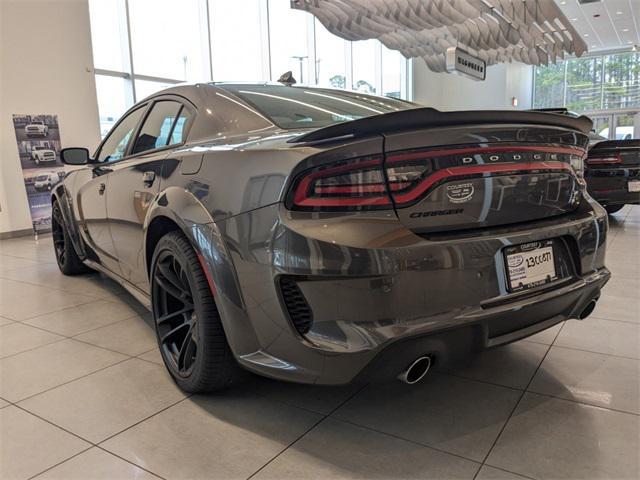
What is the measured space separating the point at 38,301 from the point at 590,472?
3.15 m

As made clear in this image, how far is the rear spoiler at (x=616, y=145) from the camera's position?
18.5ft

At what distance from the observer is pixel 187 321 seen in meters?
1.86

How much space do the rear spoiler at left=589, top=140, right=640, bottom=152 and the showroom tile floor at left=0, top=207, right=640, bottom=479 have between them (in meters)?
3.91

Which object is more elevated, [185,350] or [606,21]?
[606,21]

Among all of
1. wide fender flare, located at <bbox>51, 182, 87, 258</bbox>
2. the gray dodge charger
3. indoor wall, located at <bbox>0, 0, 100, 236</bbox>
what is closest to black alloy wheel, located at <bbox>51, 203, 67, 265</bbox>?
wide fender flare, located at <bbox>51, 182, 87, 258</bbox>

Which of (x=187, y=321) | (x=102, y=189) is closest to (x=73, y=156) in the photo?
(x=102, y=189)

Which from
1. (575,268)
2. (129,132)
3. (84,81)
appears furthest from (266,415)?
(84,81)

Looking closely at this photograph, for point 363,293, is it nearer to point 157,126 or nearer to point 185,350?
point 185,350

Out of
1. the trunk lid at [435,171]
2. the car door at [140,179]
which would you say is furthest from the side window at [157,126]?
the trunk lid at [435,171]

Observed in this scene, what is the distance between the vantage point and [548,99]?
70.5 ft

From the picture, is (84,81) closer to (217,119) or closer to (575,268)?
(217,119)

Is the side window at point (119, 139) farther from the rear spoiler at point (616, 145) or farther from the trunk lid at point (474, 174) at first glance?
the rear spoiler at point (616, 145)

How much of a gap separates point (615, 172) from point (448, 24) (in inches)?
255

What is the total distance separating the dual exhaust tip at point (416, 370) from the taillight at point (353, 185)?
0.43 m
